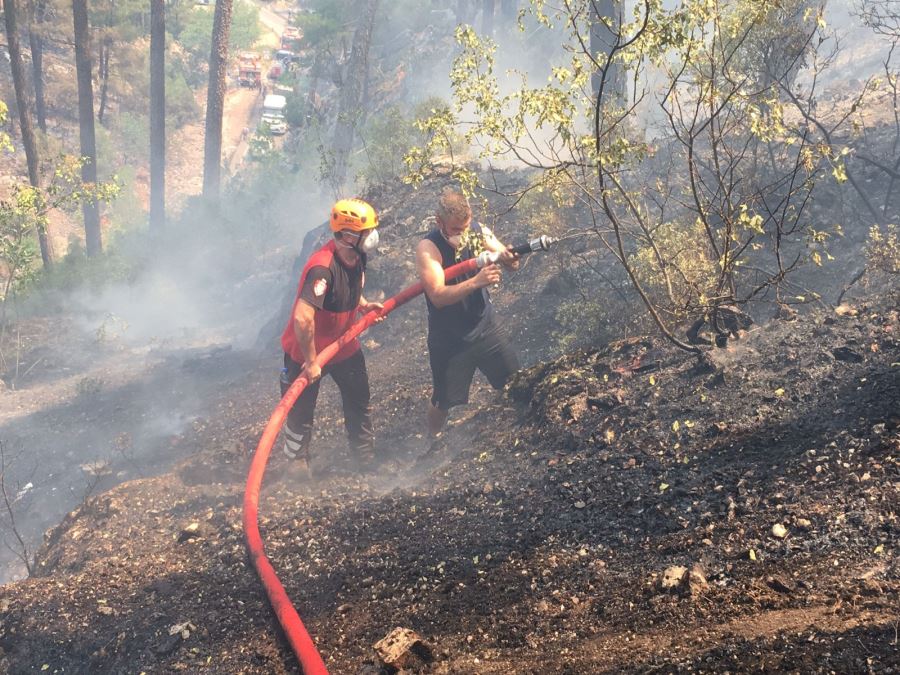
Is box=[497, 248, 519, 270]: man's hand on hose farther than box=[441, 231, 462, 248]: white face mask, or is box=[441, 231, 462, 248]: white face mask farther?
box=[441, 231, 462, 248]: white face mask

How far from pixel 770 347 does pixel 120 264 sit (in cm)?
1940

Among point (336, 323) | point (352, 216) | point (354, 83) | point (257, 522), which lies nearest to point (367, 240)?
point (352, 216)

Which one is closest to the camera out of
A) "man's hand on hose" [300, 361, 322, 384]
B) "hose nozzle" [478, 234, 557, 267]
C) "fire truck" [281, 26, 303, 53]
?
"hose nozzle" [478, 234, 557, 267]

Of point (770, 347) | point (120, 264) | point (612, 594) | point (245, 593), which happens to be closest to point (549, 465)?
point (612, 594)

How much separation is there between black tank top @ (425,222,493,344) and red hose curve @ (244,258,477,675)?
11.0 inches

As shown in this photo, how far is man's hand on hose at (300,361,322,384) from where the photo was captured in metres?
5.71

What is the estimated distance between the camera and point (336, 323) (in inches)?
239

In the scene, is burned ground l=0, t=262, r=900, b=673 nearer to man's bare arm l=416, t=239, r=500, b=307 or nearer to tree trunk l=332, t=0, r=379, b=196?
man's bare arm l=416, t=239, r=500, b=307

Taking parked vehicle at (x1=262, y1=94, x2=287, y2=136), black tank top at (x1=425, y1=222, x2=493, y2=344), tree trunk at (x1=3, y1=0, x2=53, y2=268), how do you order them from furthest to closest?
parked vehicle at (x1=262, y1=94, x2=287, y2=136)
tree trunk at (x1=3, y1=0, x2=53, y2=268)
black tank top at (x1=425, y1=222, x2=493, y2=344)

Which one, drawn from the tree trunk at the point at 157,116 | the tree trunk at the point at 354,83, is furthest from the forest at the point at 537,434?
the tree trunk at the point at 157,116

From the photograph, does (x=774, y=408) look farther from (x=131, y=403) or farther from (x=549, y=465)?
(x=131, y=403)

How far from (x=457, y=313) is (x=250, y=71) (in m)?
34.2

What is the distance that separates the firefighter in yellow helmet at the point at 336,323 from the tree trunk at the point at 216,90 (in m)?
20.8

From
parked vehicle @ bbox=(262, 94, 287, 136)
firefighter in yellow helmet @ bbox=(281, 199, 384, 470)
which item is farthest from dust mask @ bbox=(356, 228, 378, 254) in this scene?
parked vehicle @ bbox=(262, 94, 287, 136)
